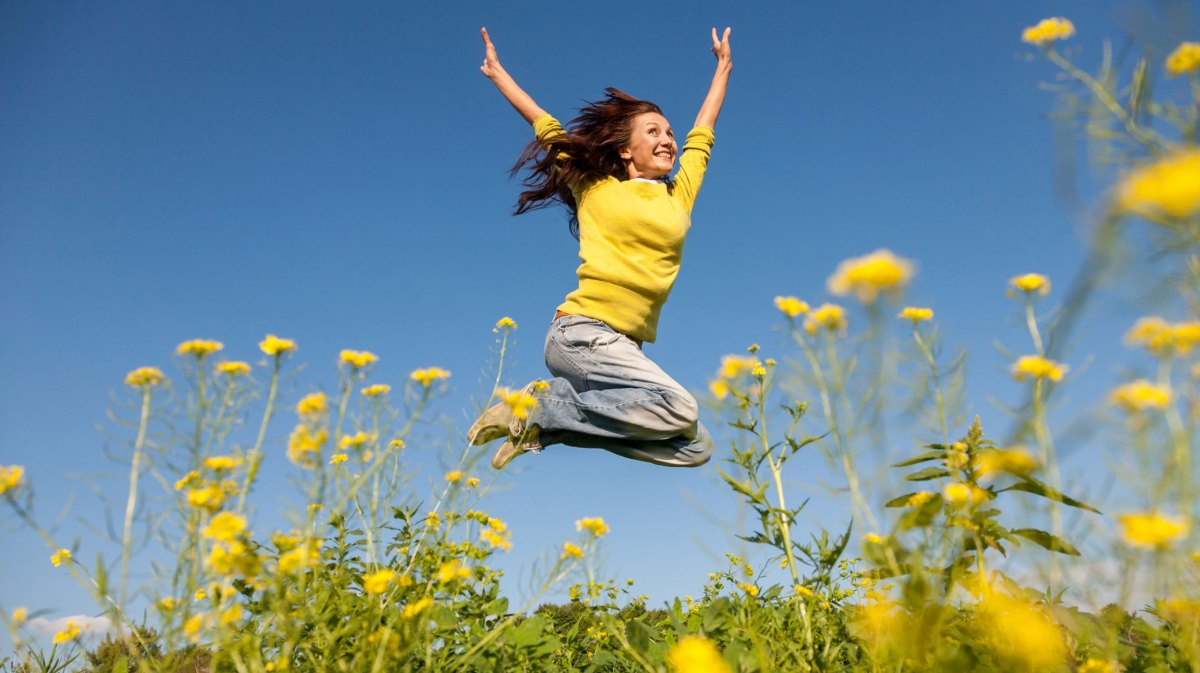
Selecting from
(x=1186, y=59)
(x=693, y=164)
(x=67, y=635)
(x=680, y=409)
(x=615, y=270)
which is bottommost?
(x=67, y=635)

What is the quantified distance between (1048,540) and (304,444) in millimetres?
1665

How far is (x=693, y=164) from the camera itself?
5.12 m

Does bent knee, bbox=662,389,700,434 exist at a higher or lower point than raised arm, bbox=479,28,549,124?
lower

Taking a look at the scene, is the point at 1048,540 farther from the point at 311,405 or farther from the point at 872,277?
the point at 311,405

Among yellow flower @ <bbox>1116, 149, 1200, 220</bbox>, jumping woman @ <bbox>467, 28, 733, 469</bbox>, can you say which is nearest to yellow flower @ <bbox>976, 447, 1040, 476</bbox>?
yellow flower @ <bbox>1116, 149, 1200, 220</bbox>

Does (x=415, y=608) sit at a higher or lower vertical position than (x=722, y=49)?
lower

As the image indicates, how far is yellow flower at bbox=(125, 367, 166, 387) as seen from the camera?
1.86 metres

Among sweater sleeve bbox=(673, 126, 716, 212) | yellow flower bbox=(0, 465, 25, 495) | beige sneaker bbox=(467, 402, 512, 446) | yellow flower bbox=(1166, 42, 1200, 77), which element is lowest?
yellow flower bbox=(0, 465, 25, 495)

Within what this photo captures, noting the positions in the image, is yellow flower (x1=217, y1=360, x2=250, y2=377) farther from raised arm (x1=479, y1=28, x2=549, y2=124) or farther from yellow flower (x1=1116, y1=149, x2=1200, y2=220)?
raised arm (x1=479, y1=28, x2=549, y2=124)

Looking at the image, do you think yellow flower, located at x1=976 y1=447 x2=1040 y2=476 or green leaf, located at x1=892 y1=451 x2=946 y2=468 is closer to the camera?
yellow flower, located at x1=976 y1=447 x2=1040 y2=476

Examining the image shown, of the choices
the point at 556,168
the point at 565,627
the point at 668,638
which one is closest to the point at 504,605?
the point at 668,638

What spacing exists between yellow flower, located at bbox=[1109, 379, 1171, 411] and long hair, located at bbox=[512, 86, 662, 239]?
3.96 metres

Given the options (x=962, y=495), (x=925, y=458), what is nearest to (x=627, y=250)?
(x=925, y=458)

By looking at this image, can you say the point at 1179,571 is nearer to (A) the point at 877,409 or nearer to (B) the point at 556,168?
(A) the point at 877,409
